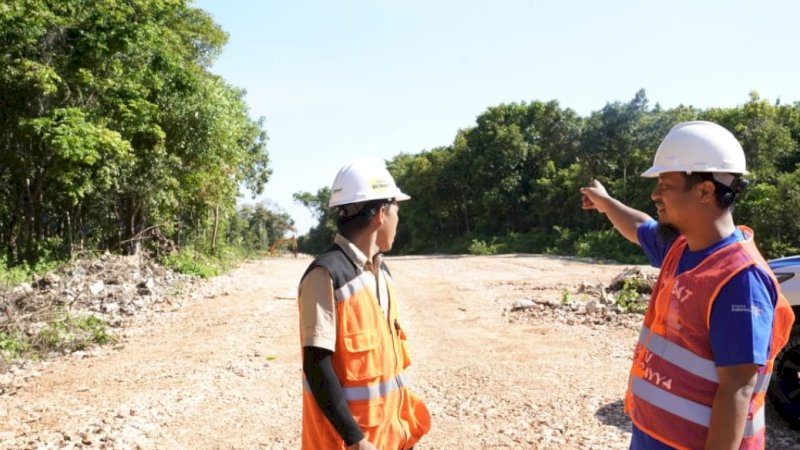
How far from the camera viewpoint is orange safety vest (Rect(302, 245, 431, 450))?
218cm

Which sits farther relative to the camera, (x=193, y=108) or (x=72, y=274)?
(x=193, y=108)

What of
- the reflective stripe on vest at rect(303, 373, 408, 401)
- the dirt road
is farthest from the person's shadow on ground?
the reflective stripe on vest at rect(303, 373, 408, 401)

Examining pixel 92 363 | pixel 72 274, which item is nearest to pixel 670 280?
pixel 92 363

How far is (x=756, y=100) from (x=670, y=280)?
2708 centimetres

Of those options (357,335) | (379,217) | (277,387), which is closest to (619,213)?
(379,217)

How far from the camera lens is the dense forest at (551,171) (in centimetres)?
2391

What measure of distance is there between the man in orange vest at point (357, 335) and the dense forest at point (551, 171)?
20.0m

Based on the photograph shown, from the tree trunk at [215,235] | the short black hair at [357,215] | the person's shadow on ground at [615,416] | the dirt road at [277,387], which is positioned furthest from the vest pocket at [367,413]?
the tree trunk at [215,235]

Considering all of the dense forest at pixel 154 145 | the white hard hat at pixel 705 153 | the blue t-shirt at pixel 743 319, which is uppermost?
the dense forest at pixel 154 145

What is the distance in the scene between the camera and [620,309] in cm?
951

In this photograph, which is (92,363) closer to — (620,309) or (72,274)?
(72,274)

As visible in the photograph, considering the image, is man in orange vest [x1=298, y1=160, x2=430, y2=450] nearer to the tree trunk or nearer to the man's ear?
the man's ear

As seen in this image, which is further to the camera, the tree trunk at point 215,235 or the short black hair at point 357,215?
the tree trunk at point 215,235

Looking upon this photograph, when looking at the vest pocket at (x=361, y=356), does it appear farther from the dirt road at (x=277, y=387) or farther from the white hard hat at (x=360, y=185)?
the dirt road at (x=277, y=387)
